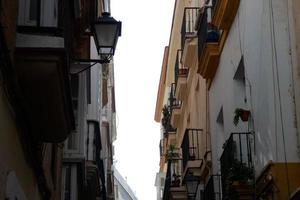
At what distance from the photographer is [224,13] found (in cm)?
1393

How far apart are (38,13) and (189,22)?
1253 centimetres

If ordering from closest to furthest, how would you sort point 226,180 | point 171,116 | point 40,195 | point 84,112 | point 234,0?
point 40,195
point 226,180
point 234,0
point 84,112
point 171,116

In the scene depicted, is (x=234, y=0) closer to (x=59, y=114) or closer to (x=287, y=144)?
(x=287, y=144)

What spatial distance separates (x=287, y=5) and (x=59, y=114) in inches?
157

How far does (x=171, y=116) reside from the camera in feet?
84.4

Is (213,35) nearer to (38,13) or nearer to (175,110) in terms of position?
(38,13)

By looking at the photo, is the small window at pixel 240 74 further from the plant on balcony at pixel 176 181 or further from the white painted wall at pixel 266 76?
the plant on balcony at pixel 176 181

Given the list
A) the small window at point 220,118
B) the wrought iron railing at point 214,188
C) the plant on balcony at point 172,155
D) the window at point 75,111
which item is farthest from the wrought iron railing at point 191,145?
the window at point 75,111

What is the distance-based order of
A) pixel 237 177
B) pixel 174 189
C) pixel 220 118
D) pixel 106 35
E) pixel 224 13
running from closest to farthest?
pixel 106 35 < pixel 237 177 < pixel 224 13 < pixel 220 118 < pixel 174 189

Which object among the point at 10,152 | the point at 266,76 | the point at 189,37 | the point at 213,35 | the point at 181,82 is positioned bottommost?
the point at 10,152

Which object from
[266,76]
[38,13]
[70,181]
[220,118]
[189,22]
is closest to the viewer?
[38,13]

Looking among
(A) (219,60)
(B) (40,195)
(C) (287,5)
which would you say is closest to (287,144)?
(C) (287,5)

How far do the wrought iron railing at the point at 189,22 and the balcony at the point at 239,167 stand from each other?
22.4 feet

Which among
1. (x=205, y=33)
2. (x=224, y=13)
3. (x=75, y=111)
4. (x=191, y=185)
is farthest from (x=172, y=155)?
(x=224, y=13)
